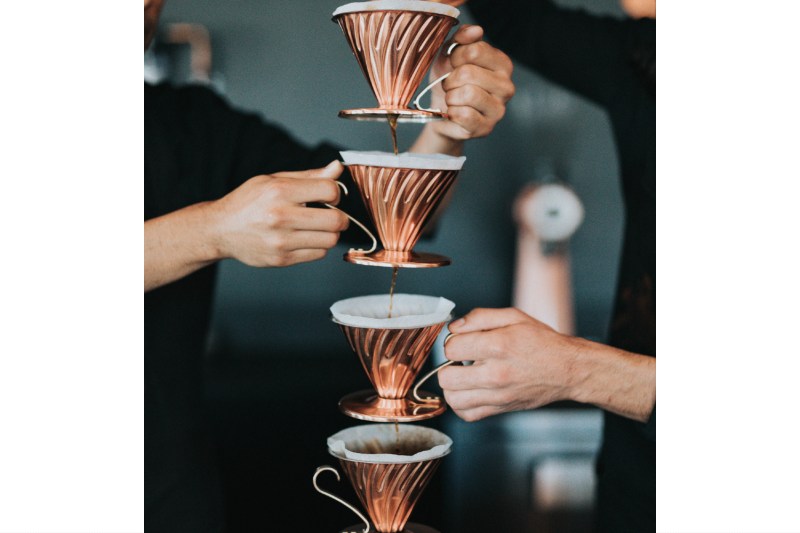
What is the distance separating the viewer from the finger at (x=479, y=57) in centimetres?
115

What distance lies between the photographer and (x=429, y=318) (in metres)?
1.03

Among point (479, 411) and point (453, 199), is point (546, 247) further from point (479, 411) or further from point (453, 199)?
point (479, 411)

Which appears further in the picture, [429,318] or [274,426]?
[274,426]

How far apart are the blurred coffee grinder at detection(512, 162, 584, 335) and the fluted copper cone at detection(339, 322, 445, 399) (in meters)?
0.86

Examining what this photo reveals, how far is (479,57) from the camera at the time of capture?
3.80 ft

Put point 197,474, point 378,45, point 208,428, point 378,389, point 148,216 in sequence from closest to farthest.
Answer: point 378,45 < point 378,389 < point 148,216 < point 197,474 < point 208,428

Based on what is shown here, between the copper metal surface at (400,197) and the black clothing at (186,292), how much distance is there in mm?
566

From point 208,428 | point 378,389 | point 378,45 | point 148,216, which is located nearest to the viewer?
point 378,45

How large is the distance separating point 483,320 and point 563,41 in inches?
38.7

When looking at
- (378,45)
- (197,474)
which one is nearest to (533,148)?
(378,45)

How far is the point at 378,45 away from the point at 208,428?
3.92ft

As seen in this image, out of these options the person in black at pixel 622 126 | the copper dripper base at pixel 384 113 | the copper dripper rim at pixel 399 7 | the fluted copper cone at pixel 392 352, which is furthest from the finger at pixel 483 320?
the person in black at pixel 622 126

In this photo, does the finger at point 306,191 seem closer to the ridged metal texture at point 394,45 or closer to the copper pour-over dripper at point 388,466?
the ridged metal texture at point 394,45
